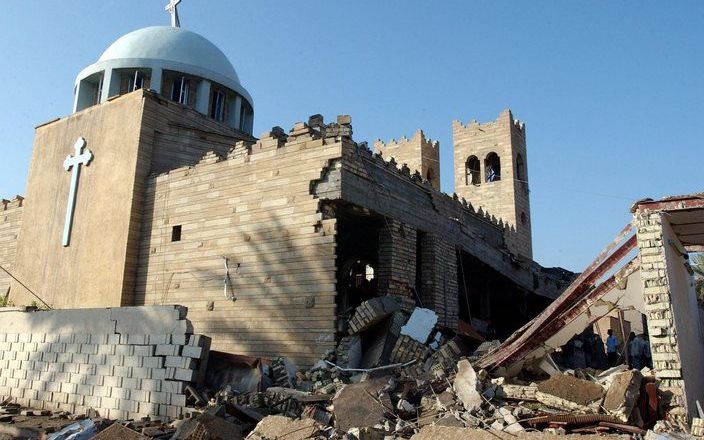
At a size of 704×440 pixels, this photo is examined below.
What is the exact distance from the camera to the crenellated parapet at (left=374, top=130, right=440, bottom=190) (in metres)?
28.3

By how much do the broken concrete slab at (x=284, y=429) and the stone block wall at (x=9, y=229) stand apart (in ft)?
47.8

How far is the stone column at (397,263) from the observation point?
11180 mm

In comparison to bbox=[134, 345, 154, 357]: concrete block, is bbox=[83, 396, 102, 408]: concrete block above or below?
below

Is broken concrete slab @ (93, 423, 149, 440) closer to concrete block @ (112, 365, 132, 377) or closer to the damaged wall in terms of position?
concrete block @ (112, 365, 132, 377)

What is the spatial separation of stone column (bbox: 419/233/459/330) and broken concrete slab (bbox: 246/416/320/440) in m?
5.89

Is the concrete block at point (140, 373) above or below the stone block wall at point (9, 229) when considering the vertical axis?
below

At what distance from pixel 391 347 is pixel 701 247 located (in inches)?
217

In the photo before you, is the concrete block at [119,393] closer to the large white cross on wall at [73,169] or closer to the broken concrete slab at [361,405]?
the broken concrete slab at [361,405]

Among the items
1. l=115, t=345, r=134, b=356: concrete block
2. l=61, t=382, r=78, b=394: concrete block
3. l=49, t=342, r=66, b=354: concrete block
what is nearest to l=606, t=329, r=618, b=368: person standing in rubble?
l=115, t=345, r=134, b=356: concrete block

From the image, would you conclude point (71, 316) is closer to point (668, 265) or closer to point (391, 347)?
point (391, 347)

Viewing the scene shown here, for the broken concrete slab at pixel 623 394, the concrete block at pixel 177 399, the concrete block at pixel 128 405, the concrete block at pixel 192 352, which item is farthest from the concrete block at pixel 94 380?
the broken concrete slab at pixel 623 394

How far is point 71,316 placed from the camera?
10531 millimetres

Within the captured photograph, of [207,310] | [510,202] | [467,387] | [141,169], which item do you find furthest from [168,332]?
[510,202]

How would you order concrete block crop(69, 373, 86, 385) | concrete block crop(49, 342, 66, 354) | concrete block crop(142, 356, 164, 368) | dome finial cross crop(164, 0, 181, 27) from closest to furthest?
concrete block crop(142, 356, 164, 368) < concrete block crop(69, 373, 86, 385) < concrete block crop(49, 342, 66, 354) < dome finial cross crop(164, 0, 181, 27)
